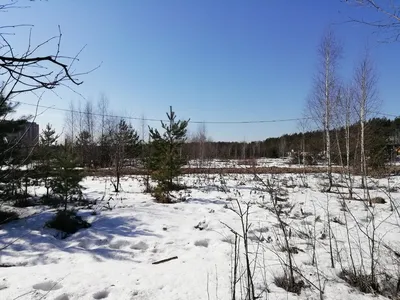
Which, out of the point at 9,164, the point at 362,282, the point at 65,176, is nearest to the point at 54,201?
the point at 65,176

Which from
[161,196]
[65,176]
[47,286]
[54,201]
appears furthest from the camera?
[161,196]

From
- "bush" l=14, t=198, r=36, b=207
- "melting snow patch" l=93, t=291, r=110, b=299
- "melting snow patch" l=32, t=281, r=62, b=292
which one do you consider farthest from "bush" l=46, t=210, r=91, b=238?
"melting snow patch" l=93, t=291, r=110, b=299

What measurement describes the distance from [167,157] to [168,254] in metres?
5.34

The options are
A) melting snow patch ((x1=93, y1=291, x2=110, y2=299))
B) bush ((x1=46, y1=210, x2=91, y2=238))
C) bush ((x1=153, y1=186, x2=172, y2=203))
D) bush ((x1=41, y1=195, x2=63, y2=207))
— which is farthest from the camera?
bush ((x1=153, y1=186, x2=172, y2=203))

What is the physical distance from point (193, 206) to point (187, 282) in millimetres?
4704

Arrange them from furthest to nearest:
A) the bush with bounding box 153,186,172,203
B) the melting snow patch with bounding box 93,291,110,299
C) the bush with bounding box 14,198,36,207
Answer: the bush with bounding box 153,186,172,203
the bush with bounding box 14,198,36,207
the melting snow patch with bounding box 93,291,110,299

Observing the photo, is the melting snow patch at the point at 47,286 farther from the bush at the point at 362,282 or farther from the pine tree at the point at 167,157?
the pine tree at the point at 167,157

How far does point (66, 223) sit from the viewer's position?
6.02 m

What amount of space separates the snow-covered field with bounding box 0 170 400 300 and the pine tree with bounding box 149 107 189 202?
3.19 ft

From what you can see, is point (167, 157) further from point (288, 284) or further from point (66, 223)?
point (288, 284)

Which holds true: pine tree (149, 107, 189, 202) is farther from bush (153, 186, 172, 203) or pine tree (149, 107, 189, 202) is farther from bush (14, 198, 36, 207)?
bush (14, 198, 36, 207)

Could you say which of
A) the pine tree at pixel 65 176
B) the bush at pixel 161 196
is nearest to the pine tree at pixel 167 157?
the bush at pixel 161 196

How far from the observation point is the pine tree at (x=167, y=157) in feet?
29.6

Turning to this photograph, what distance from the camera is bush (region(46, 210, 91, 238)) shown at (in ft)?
19.5
